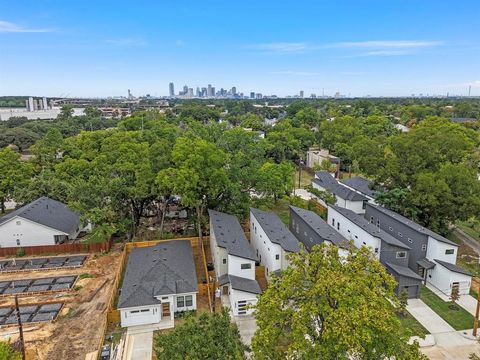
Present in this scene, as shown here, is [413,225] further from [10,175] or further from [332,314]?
[10,175]

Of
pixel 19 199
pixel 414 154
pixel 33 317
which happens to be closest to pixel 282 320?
pixel 33 317

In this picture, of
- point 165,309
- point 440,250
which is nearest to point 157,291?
point 165,309

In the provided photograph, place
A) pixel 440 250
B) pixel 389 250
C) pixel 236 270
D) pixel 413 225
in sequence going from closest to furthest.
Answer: pixel 236 270, pixel 440 250, pixel 389 250, pixel 413 225

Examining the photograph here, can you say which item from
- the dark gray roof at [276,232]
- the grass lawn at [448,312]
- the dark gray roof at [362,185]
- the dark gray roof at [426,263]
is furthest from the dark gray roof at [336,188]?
the grass lawn at [448,312]

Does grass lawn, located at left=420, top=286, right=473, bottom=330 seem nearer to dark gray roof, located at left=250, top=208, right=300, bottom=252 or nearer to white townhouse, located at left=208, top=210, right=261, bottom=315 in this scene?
dark gray roof, located at left=250, top=208, right=300, bottom=252

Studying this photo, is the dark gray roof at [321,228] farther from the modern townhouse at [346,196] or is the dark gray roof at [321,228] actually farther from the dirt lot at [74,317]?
the dirt lot at [74,317]

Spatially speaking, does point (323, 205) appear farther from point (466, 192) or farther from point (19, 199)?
point (19, 199)
